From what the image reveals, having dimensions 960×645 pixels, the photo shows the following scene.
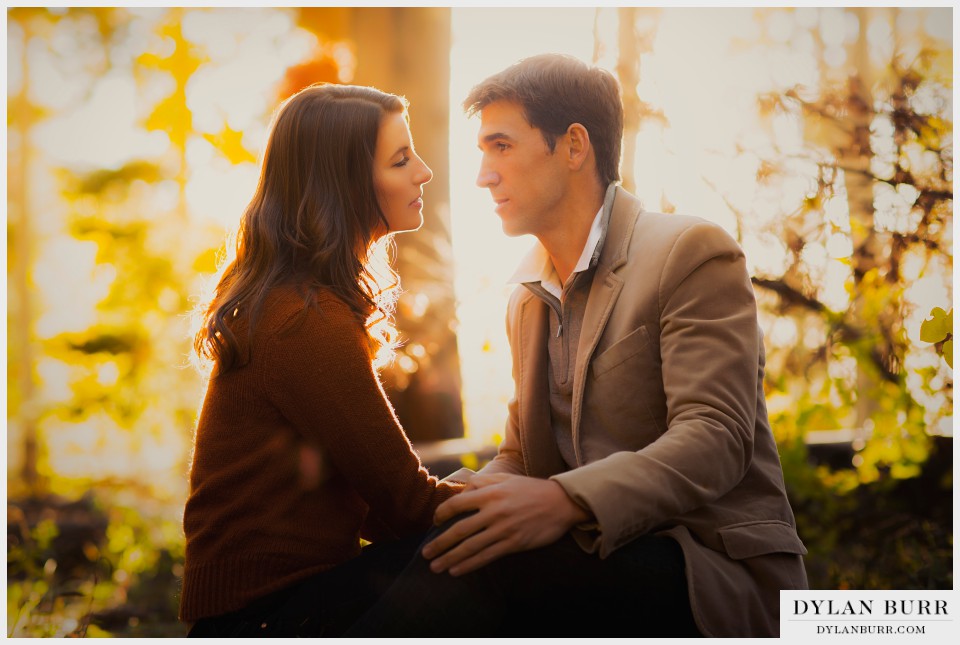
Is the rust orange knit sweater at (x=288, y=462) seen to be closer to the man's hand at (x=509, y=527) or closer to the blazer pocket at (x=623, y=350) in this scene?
the man's hand at (x=509, y=527)

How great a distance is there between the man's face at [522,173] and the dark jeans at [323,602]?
101 cm

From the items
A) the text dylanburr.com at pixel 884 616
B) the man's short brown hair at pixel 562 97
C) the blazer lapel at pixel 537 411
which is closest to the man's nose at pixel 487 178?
the man's short brown hair at pixel 562 97

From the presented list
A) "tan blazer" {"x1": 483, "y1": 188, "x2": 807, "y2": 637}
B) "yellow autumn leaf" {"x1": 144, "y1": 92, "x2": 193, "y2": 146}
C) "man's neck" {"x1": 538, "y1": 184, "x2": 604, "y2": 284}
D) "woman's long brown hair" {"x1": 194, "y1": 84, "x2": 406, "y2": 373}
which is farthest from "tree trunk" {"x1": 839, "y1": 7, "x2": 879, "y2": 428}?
"yellow autumn leaf" {"x1": 144, "y1": 92, "x2": 193, "y2": 146}

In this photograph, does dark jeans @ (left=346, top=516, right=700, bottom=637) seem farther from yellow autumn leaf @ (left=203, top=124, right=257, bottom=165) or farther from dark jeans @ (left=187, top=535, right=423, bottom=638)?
yellow autumn leaf @ (left=203, top=124, right=257, bottom=165)

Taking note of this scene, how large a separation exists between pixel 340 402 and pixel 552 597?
24.6 inches

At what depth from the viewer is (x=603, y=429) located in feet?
7.13

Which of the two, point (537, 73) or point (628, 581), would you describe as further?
point (537, 73)

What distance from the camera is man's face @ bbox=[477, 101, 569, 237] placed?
2.50m

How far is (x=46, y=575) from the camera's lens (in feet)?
13.8

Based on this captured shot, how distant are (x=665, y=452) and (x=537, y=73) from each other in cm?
122

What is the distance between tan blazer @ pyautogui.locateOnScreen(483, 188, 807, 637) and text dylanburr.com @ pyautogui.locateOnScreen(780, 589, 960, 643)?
29 centimetres

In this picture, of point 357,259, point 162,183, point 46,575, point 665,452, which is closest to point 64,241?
point 162,183

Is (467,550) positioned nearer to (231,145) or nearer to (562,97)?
(562,97)

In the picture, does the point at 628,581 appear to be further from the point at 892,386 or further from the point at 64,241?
the point at 64,241
